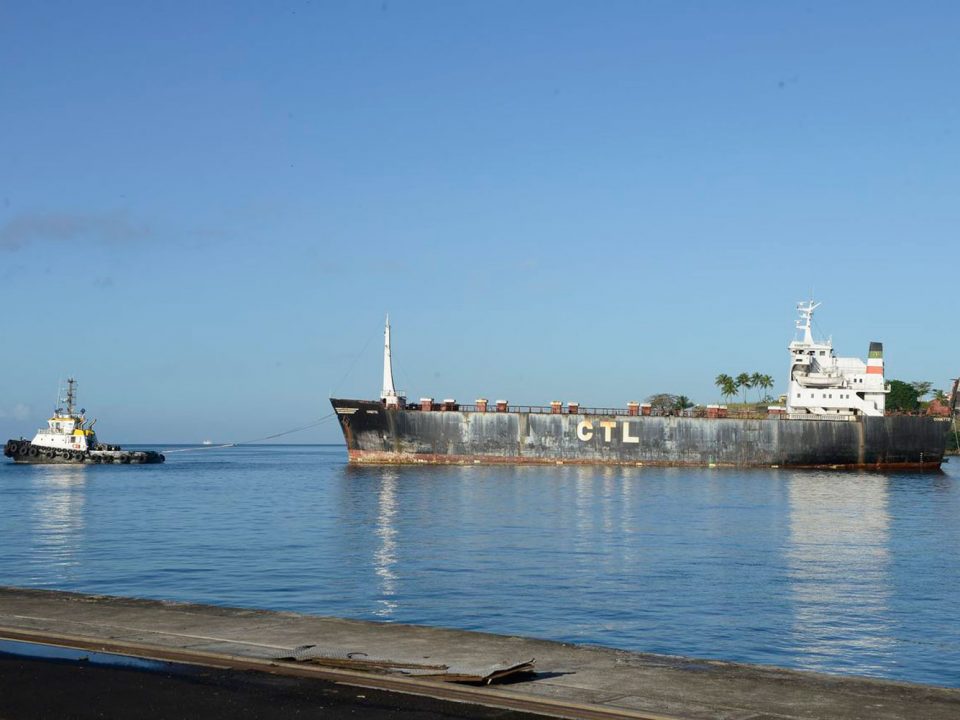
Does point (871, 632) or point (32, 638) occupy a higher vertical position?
point (32, 638)

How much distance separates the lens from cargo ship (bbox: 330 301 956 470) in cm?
8925

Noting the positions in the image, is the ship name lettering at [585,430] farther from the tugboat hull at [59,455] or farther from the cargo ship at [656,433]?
the tugboat hull at [59,455]

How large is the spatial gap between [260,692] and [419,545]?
26770 mm

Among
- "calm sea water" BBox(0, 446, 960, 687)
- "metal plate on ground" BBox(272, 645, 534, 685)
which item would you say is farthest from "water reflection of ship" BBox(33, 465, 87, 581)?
"metal plate on ground" BBox(272, 645, 534, 685)

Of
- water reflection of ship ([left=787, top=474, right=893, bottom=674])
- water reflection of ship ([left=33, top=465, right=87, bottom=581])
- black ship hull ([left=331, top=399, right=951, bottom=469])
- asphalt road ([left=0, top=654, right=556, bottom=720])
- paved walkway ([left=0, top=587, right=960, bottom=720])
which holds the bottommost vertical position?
water reflection of ship ([left=787, top=474, right=893, bottom=674])

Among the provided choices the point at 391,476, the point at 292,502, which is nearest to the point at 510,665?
the point at 292,502

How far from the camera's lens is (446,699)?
1000 cm

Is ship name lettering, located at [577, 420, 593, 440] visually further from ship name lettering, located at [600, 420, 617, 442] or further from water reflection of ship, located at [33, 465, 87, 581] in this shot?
water reflection of ship, located at [33, 465, 87, 581]

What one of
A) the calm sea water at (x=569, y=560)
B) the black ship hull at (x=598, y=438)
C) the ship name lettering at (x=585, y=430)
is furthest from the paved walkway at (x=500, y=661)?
the ship name lettering at (x=585, y=430)

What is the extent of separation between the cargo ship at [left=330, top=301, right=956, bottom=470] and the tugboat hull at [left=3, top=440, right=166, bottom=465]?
109 feet

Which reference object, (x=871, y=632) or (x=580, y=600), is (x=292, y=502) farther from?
(x=871, y=632)

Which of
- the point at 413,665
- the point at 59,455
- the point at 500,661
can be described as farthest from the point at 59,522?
the point at 59,455

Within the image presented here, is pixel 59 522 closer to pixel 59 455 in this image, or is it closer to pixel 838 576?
pixel 838 576

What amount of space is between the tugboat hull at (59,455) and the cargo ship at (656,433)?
3320cm
